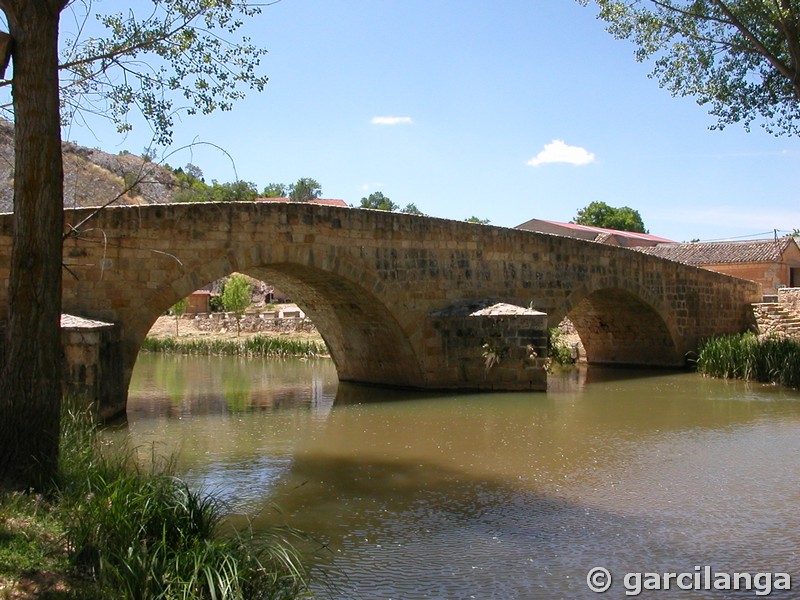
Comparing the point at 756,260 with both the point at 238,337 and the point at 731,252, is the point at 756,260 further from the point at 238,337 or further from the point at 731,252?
the point at 238,337

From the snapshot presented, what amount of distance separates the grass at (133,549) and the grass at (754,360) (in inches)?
540

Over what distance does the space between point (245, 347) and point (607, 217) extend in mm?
35114

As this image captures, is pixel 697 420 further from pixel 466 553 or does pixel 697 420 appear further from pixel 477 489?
pixel 466 553

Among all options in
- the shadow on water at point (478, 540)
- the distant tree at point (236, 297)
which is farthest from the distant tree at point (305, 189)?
the shadow on water at point (478, 540)

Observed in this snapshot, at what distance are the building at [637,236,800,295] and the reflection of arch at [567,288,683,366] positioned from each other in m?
8.67

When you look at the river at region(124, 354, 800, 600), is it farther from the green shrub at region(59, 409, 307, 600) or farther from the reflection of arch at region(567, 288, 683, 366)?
the reflection of arch at region(567, 288, 683, 366)

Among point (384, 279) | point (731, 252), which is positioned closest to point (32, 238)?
point (384, 279)

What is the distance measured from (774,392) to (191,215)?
10.7 m

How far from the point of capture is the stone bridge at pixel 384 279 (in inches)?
436

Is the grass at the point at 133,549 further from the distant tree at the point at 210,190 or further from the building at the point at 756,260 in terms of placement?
the building at the point at 756,260

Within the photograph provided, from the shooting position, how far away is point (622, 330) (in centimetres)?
2120

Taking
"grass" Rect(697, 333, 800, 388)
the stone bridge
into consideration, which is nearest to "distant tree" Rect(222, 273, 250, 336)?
the stone bridge

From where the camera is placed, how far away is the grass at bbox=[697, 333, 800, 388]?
1582cm

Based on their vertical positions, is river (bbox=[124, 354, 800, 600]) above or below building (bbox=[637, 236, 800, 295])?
below
